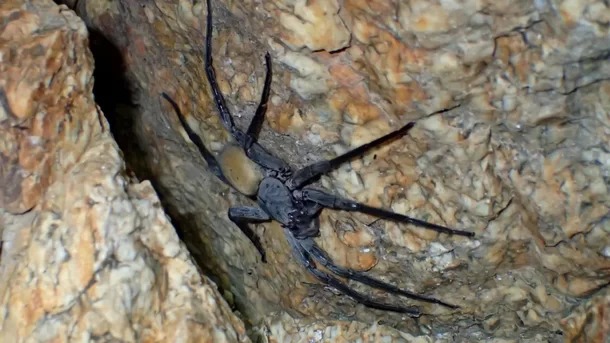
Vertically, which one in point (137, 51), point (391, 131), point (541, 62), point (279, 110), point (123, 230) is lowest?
point (123, 230)

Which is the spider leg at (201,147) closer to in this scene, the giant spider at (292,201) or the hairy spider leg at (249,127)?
the giant spider at (292,201)

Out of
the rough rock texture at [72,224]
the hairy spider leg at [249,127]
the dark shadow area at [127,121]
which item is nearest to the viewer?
the rough rock texture at [72,224]

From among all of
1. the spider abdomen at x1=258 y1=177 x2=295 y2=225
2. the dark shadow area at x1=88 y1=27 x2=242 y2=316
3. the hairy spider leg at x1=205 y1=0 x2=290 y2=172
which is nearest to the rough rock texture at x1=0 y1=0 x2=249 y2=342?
the hairy spider leg at x1=205 y1=0 x2=290 y2=172

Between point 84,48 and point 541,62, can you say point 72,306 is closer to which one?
point 84,48

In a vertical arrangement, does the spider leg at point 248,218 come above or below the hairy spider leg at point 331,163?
below

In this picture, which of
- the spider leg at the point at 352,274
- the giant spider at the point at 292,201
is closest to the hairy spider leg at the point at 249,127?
the giant spider at the point at 292,201

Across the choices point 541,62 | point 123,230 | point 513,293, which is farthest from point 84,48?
point 513,293
